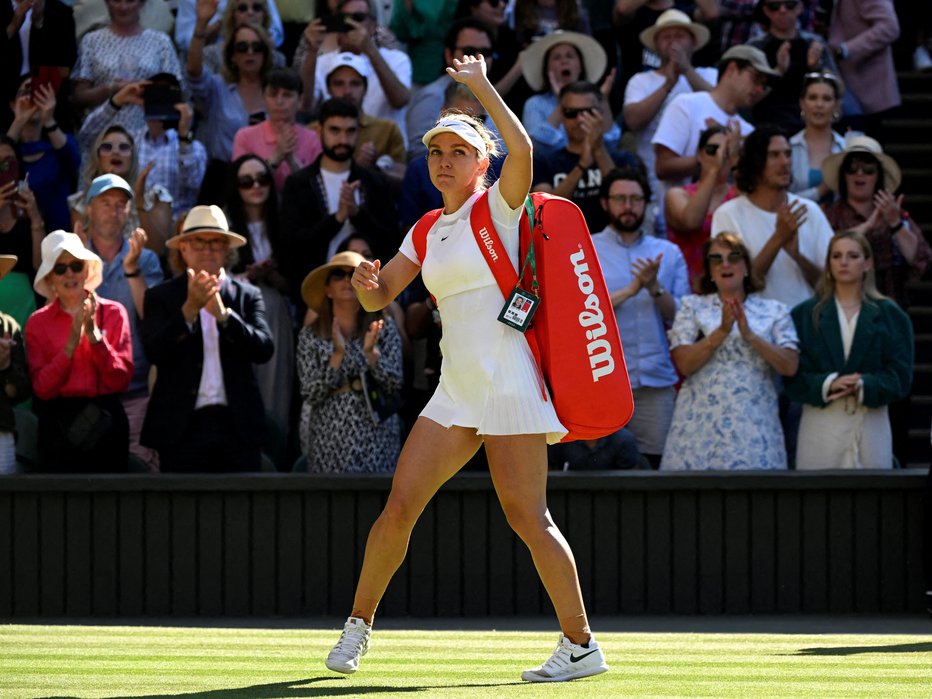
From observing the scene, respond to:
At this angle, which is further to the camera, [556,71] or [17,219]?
[556,71]

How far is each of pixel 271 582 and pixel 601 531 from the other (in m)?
1.89

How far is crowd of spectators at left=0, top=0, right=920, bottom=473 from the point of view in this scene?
9234 mm

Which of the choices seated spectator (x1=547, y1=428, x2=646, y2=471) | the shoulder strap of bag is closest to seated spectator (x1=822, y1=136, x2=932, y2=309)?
seated spectator (x1=547, y1=428, x2=646, y2=471)

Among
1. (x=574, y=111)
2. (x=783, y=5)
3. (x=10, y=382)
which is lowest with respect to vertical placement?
(x=10, y=382)

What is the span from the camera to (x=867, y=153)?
10.6 meters

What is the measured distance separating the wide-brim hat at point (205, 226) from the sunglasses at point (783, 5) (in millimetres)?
5235

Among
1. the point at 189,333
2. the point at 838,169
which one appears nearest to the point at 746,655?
the point at 189,333

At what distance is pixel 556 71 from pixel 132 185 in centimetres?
322

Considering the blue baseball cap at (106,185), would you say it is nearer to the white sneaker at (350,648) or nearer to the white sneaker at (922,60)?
the white sneaker at (350,648)

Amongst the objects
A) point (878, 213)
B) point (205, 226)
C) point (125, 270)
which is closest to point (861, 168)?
point (878, 213)

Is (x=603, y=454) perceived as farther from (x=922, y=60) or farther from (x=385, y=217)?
(x=922, y=60)

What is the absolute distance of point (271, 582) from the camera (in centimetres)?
915

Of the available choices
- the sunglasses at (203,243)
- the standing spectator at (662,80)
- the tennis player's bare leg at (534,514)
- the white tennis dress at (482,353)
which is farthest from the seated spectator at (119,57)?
the tennis player's bare leg at (534,514)

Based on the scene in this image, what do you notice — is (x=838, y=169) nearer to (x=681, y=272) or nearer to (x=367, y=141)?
(x=681, y=272)
